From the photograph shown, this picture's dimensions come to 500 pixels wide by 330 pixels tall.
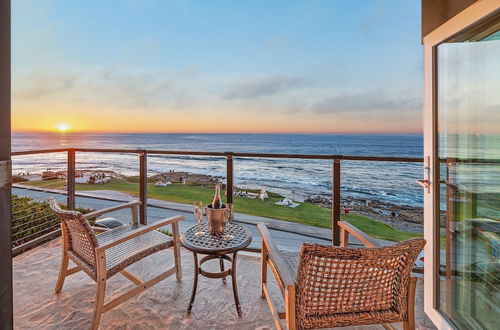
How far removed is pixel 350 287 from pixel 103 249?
141cm

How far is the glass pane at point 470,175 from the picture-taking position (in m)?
1.39

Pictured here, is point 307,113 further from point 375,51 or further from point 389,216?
→ point 389,216

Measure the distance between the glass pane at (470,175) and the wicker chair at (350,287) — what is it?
0.57 meters

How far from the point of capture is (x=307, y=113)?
47.1 feet

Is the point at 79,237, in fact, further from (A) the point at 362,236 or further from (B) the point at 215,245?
(A) the point at 362,236

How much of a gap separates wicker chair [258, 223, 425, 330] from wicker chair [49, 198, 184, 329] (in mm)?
1106

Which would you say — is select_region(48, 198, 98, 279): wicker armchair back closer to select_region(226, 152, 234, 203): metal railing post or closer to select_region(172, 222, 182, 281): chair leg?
select_region(172, 222, 182, 281): chair leg

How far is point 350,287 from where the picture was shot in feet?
3.99

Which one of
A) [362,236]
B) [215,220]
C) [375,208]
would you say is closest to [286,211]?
[375,208]

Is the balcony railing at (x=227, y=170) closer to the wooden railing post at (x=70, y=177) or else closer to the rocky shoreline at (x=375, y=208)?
the wooden railing post at (x=70, y=177)

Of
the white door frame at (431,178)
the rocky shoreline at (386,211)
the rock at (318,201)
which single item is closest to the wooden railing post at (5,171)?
the white door frame at (431,178)

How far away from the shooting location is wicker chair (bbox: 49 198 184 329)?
167 cm

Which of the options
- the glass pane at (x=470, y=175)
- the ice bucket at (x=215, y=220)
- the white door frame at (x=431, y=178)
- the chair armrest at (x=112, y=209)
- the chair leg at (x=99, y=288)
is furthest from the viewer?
the chair armrest at (x=112, y=209)

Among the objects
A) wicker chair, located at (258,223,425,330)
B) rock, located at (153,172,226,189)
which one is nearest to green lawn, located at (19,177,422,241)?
rock, located at (153,172,226,189)
